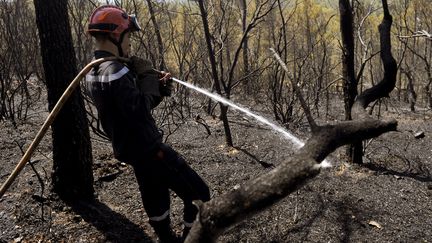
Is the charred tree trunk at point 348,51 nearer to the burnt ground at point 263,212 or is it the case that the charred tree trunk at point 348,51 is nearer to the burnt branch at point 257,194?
the burnt ground at point 263,212

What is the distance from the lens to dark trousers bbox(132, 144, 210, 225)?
237cm

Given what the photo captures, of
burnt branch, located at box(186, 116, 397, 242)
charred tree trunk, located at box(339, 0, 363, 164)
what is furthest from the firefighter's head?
charred tree trunk, located at box(339, 0, 363, 164)

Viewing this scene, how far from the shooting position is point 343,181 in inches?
156

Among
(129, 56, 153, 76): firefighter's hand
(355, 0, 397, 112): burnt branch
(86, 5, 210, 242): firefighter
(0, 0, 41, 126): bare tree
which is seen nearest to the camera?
(355, 0, 397, 112): burnt branch

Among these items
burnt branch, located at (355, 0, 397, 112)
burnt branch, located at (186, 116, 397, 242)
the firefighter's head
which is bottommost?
burnt branch, located at (186, 116, 397, 242)

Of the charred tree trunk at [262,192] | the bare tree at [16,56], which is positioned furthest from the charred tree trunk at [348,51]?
the bare tree at [16,56]

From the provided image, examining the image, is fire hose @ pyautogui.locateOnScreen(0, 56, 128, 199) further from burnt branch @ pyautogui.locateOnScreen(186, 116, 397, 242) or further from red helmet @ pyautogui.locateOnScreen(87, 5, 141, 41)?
burnt branch @ pyautogui.locateOnScreen(186, 116, 397, 242)

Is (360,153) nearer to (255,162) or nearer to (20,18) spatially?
(255,162)

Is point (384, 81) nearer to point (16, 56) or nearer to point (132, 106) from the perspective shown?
→ point (132, 106)

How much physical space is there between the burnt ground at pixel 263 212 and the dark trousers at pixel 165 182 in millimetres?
454

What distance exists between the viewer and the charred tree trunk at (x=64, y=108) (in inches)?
118

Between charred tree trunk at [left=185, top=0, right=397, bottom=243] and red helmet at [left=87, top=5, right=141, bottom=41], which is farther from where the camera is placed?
red helmet at [left=87, top=5, right=141, bottom=41]

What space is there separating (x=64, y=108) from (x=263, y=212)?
1.83 metres

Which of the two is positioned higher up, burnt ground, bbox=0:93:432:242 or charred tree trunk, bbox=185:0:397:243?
charred tree trunk, bbox=185:0:397:243
